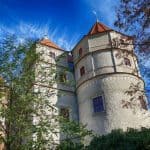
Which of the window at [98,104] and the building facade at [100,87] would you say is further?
the window at [98,104]

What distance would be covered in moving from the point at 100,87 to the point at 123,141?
7133 millimetres

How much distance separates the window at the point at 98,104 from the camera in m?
26.0

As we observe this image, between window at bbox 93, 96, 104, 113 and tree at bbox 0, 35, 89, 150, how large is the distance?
34.3ft

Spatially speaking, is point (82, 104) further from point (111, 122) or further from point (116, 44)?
point (116, 44)

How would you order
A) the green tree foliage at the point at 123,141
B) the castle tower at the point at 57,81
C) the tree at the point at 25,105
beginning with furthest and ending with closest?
1. the green tree foliage at the point at 123,141
2. the castle tower at the point at 57,81
3. the tree at the point at 25,105

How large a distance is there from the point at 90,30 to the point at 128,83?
9206 mm

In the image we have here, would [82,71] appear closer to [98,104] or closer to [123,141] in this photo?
[98,104]

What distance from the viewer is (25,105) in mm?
13734

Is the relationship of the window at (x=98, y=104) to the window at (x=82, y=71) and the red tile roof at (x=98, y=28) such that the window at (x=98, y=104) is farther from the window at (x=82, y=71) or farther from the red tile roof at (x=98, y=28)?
the red tile roof at (x=98, y=28)

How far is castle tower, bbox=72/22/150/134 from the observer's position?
25062 millimetres

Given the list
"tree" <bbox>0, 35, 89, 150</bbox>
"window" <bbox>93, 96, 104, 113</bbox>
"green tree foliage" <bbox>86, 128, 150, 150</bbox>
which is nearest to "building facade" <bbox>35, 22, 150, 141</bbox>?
"window" <bbox>93, 96, 104, 113</bbox>

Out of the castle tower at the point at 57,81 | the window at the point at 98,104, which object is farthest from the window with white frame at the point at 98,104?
the castle tower at the point at 57,81

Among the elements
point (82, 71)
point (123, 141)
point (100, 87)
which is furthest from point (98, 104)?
point (123, 141)

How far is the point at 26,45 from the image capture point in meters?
16.0
